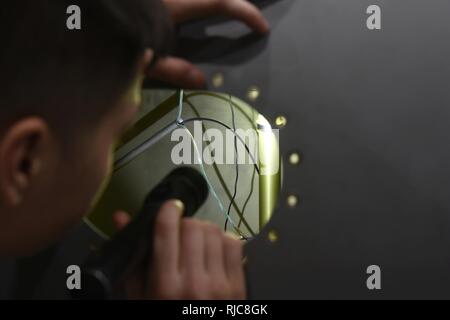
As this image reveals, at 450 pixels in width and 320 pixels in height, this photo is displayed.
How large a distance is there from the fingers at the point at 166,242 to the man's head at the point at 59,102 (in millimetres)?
93

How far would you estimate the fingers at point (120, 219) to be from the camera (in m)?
0.62

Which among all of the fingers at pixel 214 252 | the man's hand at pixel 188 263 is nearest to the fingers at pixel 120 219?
the man's hand at pixel 188 263

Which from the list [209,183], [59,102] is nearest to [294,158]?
[209,183]

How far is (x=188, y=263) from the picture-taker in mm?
595

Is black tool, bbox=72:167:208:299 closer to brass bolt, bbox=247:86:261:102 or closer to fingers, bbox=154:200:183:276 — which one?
fingers, bbox=154:200:183:276

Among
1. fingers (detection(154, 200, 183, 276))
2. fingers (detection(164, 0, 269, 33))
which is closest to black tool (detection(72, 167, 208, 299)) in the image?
fingers (detection(154, 200, 183, 276))

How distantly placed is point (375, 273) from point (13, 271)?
1.62 feet

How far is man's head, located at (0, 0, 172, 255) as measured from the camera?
0.46 meters

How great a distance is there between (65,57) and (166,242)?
256mm

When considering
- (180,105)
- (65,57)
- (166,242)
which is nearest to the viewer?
(65,57)

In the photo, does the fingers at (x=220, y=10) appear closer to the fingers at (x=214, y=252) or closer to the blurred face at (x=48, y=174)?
the blurred face at (x=48, y=174)

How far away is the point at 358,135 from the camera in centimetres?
62

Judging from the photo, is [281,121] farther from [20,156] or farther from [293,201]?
[20,156]
